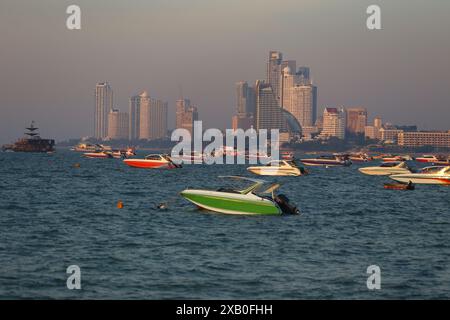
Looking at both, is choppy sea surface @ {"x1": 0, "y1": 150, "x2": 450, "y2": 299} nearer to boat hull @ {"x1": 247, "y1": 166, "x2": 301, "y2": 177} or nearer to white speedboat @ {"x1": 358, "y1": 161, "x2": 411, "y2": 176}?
white speedboat @ {"x1": 358, "y1": 161, "x2": 411, "y2": 176}

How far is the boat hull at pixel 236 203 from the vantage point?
163 feet

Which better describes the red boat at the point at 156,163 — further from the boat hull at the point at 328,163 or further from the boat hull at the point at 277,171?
the boat hull at the point at 328,163

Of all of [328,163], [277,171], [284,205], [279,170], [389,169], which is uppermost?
[284,205]

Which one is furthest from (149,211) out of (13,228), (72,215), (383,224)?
(383,224)

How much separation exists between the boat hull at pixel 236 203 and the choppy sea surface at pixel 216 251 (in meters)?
0.64

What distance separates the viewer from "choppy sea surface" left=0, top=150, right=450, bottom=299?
28.7 metres

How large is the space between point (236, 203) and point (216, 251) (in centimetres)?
1253

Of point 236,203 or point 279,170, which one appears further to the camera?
point 279,170

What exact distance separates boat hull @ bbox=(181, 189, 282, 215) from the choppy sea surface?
64 cm

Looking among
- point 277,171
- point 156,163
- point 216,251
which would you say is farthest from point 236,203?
point 156,163

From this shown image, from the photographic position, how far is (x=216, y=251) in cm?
3719

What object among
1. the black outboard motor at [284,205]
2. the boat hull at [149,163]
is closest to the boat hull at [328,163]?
the boat hull at [149,163]

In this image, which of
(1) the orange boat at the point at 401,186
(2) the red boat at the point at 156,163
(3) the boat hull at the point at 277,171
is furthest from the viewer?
(2) the red boat at the point at 156,163

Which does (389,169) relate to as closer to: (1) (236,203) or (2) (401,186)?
(2) (401,186)
